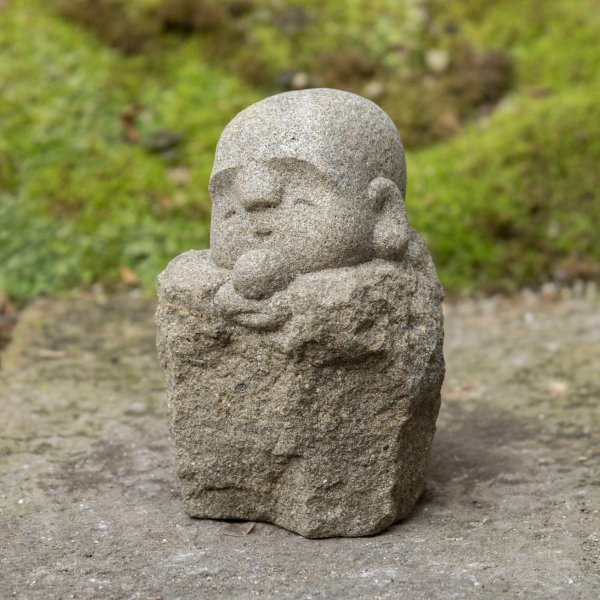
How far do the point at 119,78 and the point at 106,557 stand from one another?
617 cm

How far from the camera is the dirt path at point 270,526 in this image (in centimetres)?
355

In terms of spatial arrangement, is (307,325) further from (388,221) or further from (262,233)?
(388,221)

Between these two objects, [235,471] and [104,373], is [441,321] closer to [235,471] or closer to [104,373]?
[235,471]

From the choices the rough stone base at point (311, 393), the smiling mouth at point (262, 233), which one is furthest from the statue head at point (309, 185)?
the rough stone base at point (311, 393)

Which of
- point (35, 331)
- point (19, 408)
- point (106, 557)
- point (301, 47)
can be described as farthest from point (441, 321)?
point (301, 47)

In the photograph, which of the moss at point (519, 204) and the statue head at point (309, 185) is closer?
the statue head at point (309, 185)

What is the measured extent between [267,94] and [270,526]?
19.2ft

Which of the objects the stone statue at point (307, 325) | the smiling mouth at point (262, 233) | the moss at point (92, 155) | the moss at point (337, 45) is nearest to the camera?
the stone statue at point (307, 325)

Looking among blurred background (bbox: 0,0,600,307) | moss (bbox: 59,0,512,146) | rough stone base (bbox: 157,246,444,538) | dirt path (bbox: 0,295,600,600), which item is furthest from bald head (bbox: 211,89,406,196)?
moss (bbox: 59,0,512,146)

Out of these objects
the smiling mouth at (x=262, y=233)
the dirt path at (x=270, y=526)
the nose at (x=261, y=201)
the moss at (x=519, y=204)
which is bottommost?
the dirt path at (x=270, y=526)

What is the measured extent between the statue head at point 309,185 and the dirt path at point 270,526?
117 cm

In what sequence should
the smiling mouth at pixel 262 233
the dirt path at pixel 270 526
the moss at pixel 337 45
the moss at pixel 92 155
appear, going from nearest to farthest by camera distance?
the dirt path at pixel 270 526 < the smiling mouth at pixel 262 233 < the moss at pixel 92 155 < the moss at pixel 337 45

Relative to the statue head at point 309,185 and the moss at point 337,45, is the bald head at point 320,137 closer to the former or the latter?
the statue head at point 309,185

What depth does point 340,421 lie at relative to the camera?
377cm
